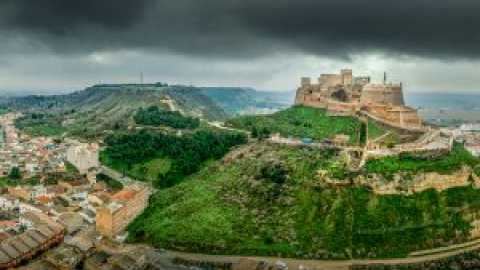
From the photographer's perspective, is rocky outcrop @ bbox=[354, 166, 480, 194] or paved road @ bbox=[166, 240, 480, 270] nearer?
paved road @ bbox=[166, 240, 480, 270]

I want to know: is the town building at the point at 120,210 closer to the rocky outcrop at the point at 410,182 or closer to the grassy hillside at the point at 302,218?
the grassy hillside at the point at 302,218

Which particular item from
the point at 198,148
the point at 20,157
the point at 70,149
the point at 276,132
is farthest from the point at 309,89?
the point at 20,157

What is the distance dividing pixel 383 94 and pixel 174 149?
38.0 m

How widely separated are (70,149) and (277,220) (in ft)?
183

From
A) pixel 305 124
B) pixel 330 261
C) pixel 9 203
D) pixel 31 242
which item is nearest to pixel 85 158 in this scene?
pixel 9 203

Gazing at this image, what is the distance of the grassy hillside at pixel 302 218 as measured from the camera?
64.8m

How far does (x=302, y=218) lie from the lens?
225 ft

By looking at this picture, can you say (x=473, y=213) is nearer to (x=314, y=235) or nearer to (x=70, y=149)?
(x=314, y=235)

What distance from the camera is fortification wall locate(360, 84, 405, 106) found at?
98125 mm

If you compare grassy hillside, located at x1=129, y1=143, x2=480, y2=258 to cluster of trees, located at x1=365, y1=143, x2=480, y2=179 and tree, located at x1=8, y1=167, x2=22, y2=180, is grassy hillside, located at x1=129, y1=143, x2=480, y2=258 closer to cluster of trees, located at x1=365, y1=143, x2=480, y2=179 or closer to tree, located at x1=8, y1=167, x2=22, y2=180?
cluster of trees, located at x1=365, y1=143, x2=480, y2=179

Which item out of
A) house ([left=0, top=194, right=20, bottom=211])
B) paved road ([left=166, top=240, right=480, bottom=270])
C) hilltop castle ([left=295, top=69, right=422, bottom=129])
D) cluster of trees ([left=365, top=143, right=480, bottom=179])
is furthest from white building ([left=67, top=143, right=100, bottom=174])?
cluster of trees ([left=365, top=143, right=480, bottom=179])

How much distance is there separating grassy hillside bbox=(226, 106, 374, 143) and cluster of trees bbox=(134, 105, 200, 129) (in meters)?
19.0

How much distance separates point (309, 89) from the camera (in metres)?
115

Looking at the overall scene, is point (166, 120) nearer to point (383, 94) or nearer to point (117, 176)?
point (117, 176)
